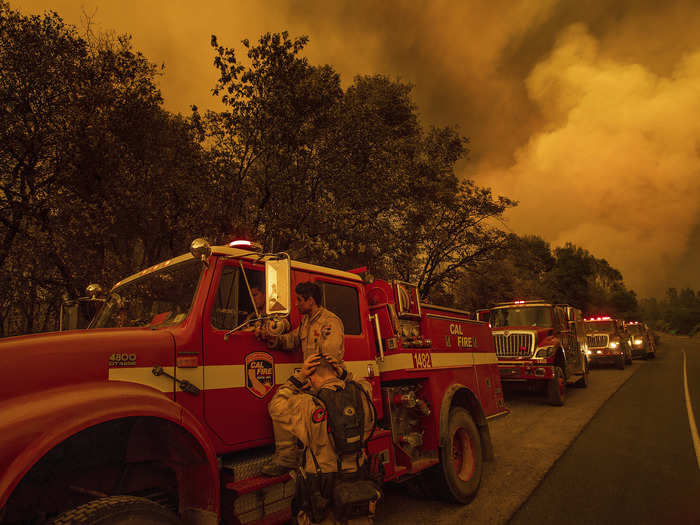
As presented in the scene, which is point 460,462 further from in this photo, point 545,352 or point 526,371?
point 545,352

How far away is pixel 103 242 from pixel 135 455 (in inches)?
315

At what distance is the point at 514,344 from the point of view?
11.0 m

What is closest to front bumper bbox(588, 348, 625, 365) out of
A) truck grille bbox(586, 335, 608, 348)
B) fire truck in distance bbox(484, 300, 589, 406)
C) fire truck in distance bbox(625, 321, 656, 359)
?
truck grille bbox(586, 335, 608, 348)

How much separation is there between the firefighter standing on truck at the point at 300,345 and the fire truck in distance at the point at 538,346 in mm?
8491

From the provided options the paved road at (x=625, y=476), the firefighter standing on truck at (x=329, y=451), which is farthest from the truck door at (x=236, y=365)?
the paved road at (x=625, y=476)

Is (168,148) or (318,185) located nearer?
(168,148)

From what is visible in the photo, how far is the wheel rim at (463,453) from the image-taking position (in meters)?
4.67

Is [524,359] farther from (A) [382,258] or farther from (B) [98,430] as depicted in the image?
(B) [98,430]

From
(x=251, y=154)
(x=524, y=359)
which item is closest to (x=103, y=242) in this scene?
(x=251, y=154)

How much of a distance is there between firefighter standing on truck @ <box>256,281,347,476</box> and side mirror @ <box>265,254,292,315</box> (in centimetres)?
Result: 59

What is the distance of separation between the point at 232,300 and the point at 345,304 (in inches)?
50.7

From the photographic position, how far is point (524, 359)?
10523 mm

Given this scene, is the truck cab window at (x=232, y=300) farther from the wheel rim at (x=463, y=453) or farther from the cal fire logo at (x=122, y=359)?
the wheel rim at (x=463, y=453)

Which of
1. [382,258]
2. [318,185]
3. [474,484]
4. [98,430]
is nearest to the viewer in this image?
[98,430]
